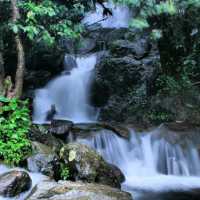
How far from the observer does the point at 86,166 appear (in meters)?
7.34

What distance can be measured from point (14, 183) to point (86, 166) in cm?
→ 140

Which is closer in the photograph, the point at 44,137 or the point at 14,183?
the point at 14,183

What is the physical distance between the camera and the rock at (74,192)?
5.70 metres

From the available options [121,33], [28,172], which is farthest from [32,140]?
[121,33]

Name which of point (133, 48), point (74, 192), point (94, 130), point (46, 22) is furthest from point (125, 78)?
point (74, 192)

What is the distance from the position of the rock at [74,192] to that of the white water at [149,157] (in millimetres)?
2587

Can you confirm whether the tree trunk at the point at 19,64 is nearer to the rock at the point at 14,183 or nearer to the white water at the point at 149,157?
the white water at the point at 149,157

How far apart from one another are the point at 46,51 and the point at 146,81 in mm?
3880

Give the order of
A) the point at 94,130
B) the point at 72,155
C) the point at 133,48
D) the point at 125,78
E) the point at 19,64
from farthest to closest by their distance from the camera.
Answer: the point at 133,48 < the point at 125,78 < the point at 94,130 < the point at 19,64 < the point at 72,155

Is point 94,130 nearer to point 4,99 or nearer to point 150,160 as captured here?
point 150,160

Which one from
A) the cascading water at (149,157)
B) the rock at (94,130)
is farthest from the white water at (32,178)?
the rock at (94,130)

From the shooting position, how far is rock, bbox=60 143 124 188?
728 centimetres

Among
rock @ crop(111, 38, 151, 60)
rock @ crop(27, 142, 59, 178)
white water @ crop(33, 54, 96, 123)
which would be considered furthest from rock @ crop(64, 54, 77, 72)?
rock @ crop(27, 142, 59, 178)

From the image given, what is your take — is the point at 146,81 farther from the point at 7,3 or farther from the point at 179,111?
the point at 7,3
